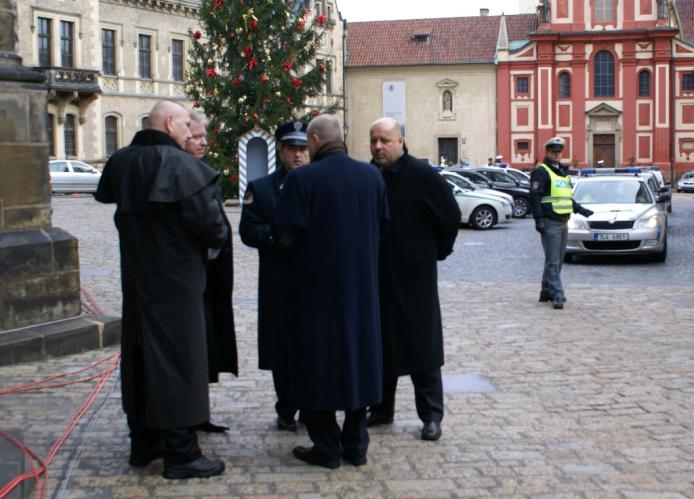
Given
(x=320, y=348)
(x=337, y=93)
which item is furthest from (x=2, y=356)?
→ (x=337, y=93)

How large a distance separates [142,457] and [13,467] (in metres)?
0.67

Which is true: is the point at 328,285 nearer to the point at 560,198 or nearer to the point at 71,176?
the point at 560,198

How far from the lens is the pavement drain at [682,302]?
1235 centimetres

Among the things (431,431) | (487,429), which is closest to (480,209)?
(487,429)

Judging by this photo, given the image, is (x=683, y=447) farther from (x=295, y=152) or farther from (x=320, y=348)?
(x=295, y=152)

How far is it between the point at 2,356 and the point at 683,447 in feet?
16.7

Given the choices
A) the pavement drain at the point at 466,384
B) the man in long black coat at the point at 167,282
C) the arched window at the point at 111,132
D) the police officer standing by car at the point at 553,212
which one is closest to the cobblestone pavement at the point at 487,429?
the pavement drain at the point at 466,384

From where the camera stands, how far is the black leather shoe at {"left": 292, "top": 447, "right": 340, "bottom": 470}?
5.61 m

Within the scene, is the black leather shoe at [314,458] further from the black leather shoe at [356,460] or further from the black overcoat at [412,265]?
the black overcoat at [412,265]

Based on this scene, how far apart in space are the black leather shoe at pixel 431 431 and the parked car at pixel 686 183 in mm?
58264

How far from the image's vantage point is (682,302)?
12.6 metres

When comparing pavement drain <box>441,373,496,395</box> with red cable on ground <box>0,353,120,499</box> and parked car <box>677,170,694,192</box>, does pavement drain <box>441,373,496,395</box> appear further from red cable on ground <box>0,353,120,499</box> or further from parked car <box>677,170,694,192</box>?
parked car <box>677,170,694,192</box>

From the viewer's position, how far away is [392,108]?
232 ft

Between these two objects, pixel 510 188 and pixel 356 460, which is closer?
pixel 356 460
